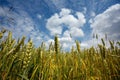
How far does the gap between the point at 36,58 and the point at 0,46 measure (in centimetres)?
76

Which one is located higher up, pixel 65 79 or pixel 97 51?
pixel 97 51

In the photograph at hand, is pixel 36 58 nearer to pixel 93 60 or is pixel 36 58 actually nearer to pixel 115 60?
pixel 93 60

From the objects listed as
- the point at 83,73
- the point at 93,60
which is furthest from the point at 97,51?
the point at 83,73

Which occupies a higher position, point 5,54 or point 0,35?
point 0,35

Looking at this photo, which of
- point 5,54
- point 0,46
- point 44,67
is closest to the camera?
point 5,54

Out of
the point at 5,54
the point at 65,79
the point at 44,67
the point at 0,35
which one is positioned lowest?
Answer: the point at 65,79

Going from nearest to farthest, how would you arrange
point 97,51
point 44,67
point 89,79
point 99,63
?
1. point 44,67
2. point 89,79
3. point 99,63
4. point 97,51

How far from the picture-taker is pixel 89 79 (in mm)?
2816

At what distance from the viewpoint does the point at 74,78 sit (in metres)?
2.90

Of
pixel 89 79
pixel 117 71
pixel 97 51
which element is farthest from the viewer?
pixel 97 51

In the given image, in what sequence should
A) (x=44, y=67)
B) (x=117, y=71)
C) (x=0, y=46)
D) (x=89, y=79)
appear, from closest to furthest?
(x=0, y=46)
(x=44, y=67)
(x=89, y=79)
(x=117, y=71)

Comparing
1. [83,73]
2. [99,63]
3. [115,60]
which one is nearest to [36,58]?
[83,73]

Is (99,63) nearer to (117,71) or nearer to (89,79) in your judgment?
(117,71)

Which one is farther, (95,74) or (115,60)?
(115,60)
